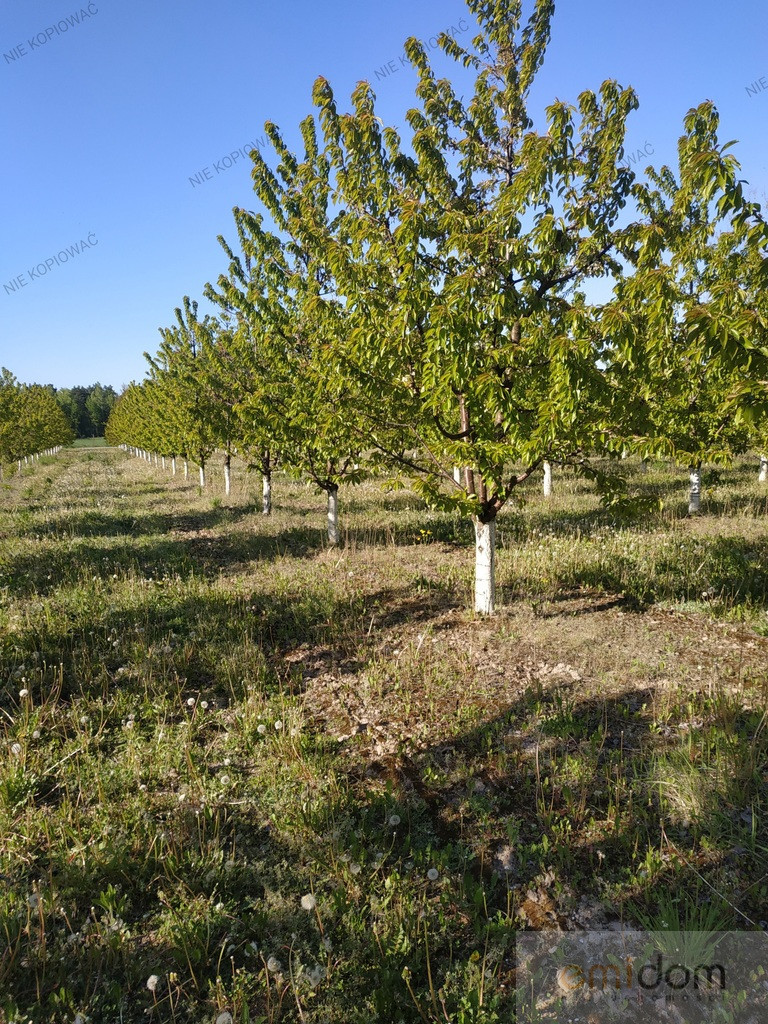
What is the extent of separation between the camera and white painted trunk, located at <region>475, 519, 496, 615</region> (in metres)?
7.21

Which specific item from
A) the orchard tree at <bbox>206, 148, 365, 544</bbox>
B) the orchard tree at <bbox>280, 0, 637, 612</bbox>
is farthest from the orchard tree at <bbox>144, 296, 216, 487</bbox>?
the orchard tree at <bbox>280, 0, 637, 612</bbox>

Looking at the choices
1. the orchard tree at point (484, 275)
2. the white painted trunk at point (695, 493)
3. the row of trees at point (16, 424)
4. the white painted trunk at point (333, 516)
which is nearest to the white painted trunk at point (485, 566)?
the orchard tree at point (484, 275)

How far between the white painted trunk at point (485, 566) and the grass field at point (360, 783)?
29cm

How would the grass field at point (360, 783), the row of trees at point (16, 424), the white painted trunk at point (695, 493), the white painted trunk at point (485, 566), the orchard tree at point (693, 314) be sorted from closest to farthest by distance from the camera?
the grass field at point (360, 783) < the orchard tree at point (693, 314) < the white painted trunk at point (485, 566) < the white painted trunk at point (695, 493) < the row of trees at point (16, 424)

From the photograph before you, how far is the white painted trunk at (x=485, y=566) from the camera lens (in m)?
7.21

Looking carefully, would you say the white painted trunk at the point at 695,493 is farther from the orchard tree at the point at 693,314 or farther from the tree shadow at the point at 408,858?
the tree shadow at the point at 408,858

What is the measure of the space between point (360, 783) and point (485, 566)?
391cm

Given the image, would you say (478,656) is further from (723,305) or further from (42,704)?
(42,704)

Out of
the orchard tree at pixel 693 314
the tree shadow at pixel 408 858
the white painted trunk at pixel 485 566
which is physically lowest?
the tree shadow at pixel 408 858

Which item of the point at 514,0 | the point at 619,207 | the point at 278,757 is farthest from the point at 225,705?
the point at 514,0

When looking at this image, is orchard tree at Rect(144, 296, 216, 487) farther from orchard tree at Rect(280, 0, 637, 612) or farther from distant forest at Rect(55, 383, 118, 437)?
distant forest at Rect(55, 383, 118, 437)

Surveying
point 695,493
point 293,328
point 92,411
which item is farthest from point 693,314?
point 92,411

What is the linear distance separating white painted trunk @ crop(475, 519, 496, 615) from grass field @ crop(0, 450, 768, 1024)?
0.94 feet

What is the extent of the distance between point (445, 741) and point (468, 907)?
1.62 m
